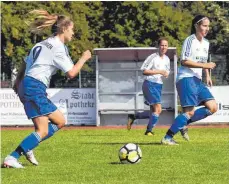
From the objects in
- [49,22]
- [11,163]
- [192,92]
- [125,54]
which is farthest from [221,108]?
[11,163]

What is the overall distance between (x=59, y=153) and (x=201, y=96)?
9.10 feet

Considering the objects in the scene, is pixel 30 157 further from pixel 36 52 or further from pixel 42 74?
pixel 36 52

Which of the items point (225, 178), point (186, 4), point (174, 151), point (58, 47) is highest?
point (58, 47)

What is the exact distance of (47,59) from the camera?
35.0ft

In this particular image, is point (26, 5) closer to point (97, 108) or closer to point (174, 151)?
point (97, 108)

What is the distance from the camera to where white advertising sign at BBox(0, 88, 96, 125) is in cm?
2778

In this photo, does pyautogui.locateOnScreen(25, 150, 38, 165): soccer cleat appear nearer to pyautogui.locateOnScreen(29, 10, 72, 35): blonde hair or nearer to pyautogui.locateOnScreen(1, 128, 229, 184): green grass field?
pyautogui.locateOnScreen(1, 128, 229, 184): green grass field

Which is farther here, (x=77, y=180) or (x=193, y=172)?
(x=193, y=172)

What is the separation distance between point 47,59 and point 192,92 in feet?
13.5

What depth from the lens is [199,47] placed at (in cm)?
1416

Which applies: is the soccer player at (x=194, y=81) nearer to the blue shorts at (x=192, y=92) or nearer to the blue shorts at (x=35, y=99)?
the blue shorts at (x=192, y=92)

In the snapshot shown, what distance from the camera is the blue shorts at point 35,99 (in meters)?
10.6

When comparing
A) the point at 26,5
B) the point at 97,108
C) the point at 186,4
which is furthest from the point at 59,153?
→ the point at 186,4

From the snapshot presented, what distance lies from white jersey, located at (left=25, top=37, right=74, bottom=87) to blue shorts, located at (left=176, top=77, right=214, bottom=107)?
3.92 meters
